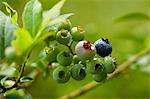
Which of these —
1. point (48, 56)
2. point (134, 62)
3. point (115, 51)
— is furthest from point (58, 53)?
point (115, 51)

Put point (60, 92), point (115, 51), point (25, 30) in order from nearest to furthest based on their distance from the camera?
point (25, 30), point (115, 51), point (60, 92)

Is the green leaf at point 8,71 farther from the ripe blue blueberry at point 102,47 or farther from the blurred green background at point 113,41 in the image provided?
the blurred green background at point 113,41

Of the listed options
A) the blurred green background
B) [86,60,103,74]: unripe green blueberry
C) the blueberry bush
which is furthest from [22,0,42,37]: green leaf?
the blurred green background

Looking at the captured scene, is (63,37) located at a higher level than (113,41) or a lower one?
lower

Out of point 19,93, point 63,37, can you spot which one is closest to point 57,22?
point 63,37

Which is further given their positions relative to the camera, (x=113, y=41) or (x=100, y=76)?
(x=113, y=41)

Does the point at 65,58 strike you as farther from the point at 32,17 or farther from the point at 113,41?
the point at 113,41

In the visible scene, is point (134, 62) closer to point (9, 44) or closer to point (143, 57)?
point (143, 57)
